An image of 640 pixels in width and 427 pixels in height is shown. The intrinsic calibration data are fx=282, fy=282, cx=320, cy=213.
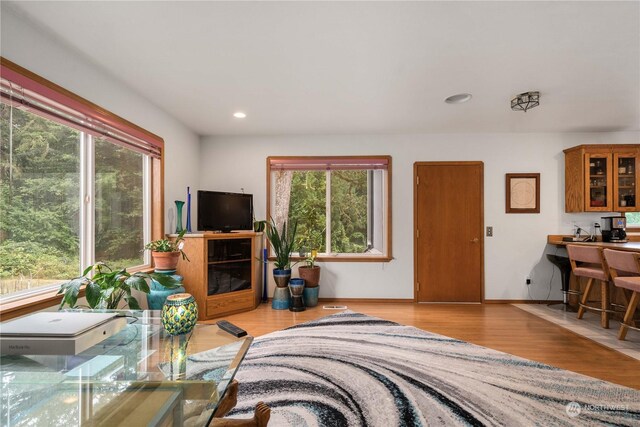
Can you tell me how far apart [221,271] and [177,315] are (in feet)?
7.17

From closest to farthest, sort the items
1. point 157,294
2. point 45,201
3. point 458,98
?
point 45,201
point 157,294
point 458,98

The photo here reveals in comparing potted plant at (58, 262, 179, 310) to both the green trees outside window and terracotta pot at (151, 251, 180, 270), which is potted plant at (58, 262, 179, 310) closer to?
terracotta pot at (151, 251, 180, 270)

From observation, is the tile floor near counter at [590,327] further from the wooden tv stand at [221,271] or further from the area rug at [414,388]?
the wooden tv stand at [221,271]

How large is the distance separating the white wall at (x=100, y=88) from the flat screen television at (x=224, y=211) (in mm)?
354

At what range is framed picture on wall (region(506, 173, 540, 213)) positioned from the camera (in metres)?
3.93

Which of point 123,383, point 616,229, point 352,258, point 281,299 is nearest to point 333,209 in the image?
point 352,258

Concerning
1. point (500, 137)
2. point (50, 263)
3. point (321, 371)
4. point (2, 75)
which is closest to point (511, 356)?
point (321, 371)

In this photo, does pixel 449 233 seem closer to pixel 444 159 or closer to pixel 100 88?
pixel 444 159

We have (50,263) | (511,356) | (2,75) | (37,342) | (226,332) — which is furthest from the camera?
(511,356)

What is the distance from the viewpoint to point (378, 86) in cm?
256

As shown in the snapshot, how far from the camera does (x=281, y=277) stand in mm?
3658

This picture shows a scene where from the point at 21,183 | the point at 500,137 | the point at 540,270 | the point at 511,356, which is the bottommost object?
the point at 511,356

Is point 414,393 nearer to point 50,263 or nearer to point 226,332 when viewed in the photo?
point 226,332

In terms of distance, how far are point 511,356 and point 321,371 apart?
1.59m
